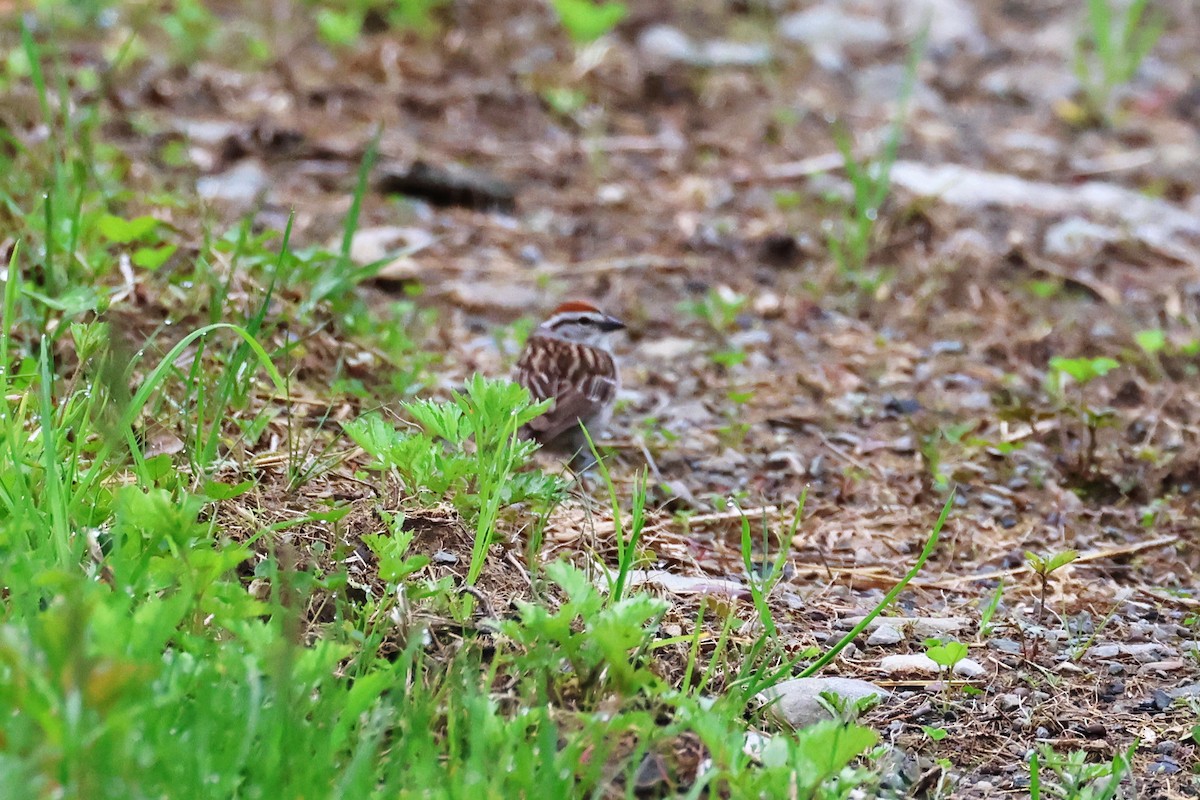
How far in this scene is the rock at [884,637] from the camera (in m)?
3.82

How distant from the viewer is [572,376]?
489cm

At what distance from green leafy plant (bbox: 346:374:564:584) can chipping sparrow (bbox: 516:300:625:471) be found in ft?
3.11

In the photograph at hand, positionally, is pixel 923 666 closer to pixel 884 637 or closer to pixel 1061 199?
pixel 884 637

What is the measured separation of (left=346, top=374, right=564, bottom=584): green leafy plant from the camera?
3428 mm

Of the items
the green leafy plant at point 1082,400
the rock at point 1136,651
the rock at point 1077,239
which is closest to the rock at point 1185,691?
the rock at point 1136,651

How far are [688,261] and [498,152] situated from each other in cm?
164

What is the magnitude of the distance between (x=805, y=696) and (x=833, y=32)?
25.9 ft

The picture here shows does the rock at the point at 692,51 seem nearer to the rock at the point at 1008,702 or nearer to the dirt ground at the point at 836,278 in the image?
the dirt ground at the point at 836,278

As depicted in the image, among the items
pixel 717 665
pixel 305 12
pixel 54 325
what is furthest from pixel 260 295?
pixel 305 12

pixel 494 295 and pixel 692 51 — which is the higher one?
pixel 692 51

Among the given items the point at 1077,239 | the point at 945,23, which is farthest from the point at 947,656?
the point at 945,23

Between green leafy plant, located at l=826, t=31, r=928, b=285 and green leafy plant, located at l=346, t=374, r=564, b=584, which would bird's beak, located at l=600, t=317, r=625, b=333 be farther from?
green leafy plant, located at l=346, t=374, r=564, b=584

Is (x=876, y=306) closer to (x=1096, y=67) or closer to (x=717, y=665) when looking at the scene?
(x=717, y=665)

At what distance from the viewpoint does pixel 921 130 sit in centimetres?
888
